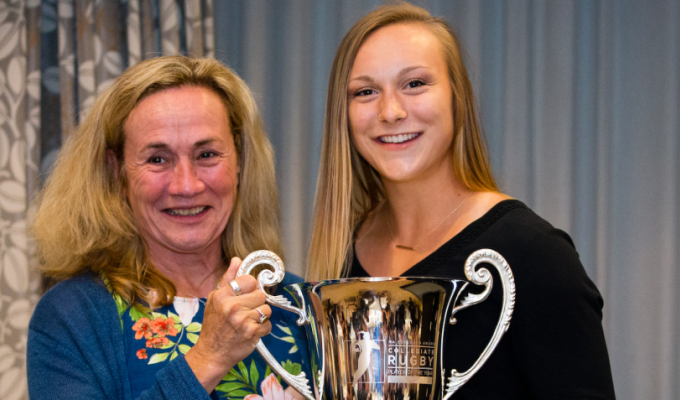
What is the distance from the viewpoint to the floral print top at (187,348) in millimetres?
1342

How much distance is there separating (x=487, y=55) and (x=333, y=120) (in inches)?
62.9

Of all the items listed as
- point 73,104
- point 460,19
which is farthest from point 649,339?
point 73,104

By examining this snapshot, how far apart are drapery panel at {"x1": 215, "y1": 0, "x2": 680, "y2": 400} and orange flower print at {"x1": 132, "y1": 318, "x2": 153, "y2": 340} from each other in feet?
4.96

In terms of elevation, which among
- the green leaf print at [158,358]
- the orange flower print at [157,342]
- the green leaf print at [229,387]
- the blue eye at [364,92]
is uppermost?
the blue eye at [364,92]

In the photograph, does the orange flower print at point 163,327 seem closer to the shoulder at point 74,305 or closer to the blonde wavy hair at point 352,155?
the shoulder at point 74,305

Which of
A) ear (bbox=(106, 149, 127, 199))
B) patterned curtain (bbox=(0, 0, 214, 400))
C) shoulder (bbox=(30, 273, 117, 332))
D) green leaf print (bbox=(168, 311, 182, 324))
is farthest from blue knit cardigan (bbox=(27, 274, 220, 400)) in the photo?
patterned curtain (bbox=(0, 0, 214, 400))

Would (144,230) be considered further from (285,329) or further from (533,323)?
(533,323)

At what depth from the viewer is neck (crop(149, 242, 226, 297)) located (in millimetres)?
1527

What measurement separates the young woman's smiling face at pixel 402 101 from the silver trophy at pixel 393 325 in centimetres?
31

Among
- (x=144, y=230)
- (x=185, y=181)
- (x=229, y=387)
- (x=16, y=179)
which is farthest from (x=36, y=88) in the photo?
(x=229, y=387)

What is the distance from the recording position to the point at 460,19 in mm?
2854

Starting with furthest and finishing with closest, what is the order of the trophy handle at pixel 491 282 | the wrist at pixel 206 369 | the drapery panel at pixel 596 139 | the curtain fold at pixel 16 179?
the drapery panel at pixel 596 139 → the curtain fold at pixel 16 179 → the wrist at pixel 206 369 → the trophy handle at pixel 491 282

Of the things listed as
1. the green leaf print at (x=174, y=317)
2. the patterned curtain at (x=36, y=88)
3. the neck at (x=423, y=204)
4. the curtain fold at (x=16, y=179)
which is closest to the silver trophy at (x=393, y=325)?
the neck at (x=423, y=204)

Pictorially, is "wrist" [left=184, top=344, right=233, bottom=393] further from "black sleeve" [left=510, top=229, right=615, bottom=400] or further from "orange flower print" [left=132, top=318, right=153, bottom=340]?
"black sleeve" [left=510, top=229, right=615, bottom=400]
